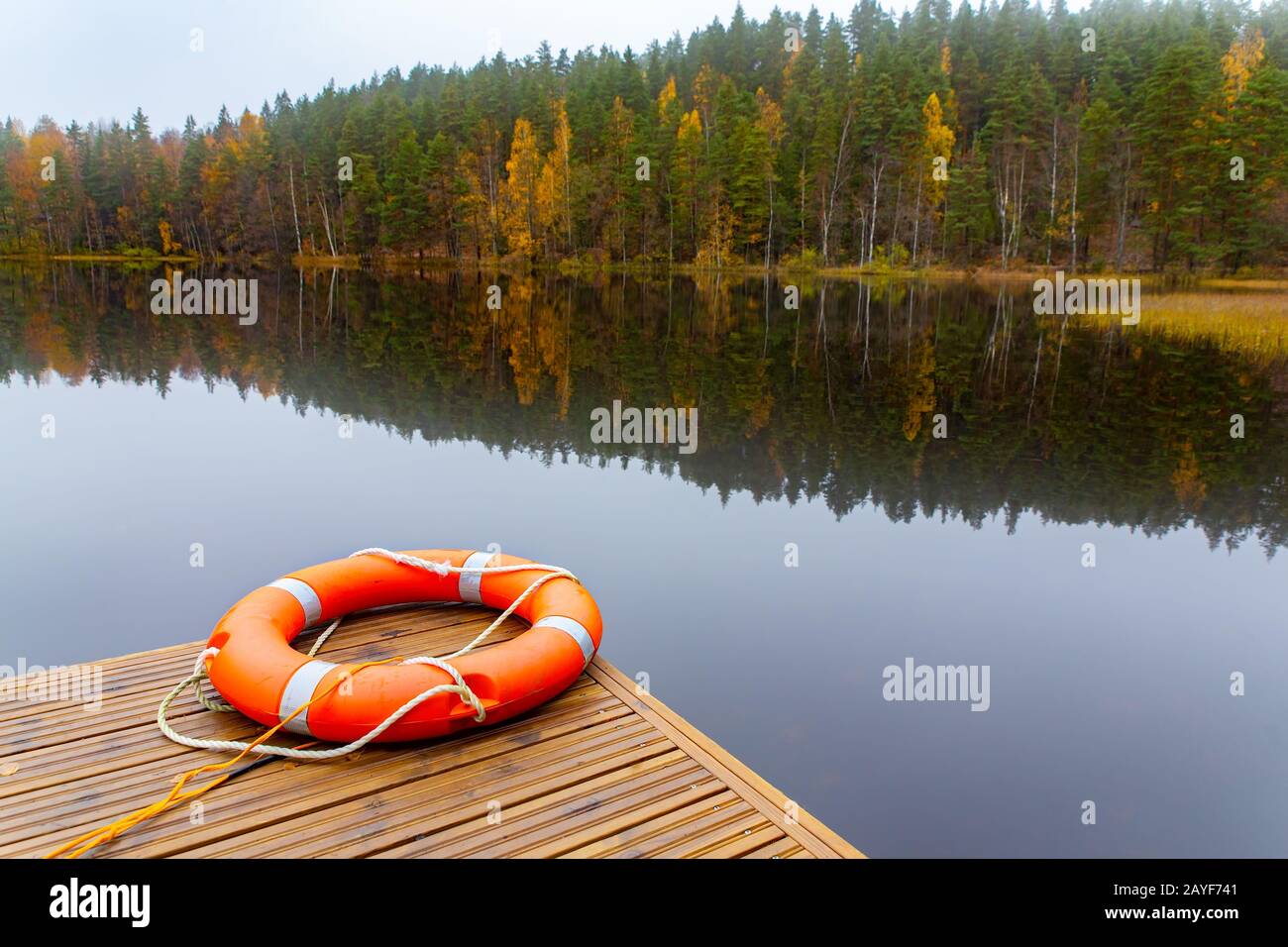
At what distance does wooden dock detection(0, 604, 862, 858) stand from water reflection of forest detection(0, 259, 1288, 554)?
534cm

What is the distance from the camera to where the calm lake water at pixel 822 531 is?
438 centimetres

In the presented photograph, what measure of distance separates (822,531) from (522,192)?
1582 inches

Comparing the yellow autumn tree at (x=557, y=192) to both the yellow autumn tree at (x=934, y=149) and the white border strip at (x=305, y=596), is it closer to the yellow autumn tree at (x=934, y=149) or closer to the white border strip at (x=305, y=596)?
the yellow autumn tree at (x=934, y=149)

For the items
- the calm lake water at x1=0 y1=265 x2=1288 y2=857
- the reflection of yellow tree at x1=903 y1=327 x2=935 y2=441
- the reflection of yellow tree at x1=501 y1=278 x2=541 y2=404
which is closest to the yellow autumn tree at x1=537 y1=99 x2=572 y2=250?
the reflection of yellow tree at x1=501 y1=278 x2=541 y2=404

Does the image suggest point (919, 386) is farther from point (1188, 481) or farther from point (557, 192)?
point (557, 192)

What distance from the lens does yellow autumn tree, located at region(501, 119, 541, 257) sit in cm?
4428

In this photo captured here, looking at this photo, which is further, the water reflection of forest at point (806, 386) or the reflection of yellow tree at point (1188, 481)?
the water reflection of forest at point (806, 386)

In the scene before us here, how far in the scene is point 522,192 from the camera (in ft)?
145

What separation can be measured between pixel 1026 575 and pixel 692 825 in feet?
15.1

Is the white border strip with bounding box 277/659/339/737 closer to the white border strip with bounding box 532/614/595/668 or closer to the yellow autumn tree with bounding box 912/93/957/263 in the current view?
the white border strip with bounding box 532/614/595/668

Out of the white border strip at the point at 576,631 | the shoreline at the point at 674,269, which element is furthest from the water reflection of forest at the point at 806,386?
the shoreline at the point at 674,269

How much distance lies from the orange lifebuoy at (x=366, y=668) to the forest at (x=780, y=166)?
113 ft

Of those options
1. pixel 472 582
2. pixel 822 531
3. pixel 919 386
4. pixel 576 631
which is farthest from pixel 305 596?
pixel 919 386

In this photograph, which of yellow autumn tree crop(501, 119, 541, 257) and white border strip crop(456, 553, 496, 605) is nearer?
white border strip crop(456, 553, 496, 605)
